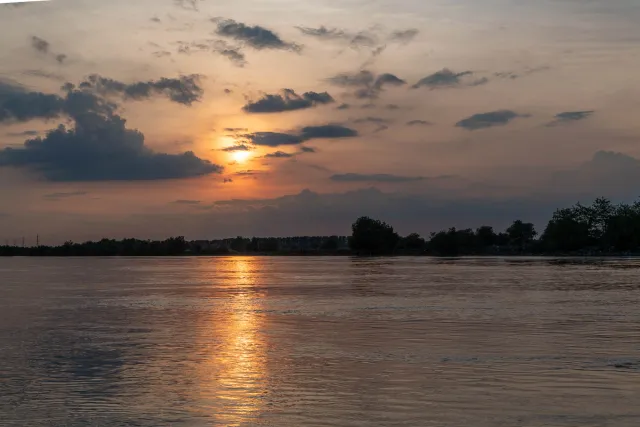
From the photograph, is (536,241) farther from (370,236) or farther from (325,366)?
(325,366)

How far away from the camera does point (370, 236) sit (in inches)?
5153

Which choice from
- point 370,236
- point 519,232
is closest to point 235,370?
point 370,236

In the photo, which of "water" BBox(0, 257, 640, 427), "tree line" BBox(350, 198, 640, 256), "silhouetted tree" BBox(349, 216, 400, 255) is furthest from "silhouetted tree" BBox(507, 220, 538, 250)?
"water" BBox(0, 257, 640, 427)

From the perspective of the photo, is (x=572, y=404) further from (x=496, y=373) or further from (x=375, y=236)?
(x=375, y=236)

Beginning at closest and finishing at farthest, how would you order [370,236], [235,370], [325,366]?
[235,370] < [325,366] < [370,236]

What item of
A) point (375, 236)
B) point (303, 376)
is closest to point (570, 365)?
point (303, 376)

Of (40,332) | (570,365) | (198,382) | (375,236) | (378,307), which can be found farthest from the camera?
(375,236)

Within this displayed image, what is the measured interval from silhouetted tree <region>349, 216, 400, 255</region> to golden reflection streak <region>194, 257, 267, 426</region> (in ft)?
366

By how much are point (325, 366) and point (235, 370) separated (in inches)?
49.3

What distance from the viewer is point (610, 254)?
4213 inches

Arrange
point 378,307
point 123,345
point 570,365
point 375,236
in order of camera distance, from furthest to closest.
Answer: point 375,236 < point 378,307 < point 123,345 < point 570,365

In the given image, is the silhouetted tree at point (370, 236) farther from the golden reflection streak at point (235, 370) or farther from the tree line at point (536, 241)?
the golden reflection streak at point (235, 370)

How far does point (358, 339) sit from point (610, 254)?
328 ft

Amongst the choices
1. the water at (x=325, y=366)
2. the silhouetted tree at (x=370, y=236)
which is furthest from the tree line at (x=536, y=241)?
the water at (x=325, y=366)
